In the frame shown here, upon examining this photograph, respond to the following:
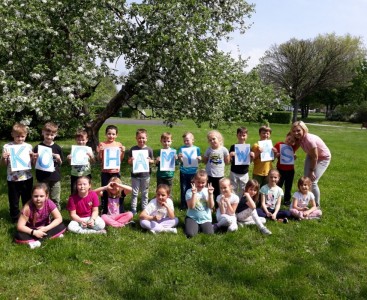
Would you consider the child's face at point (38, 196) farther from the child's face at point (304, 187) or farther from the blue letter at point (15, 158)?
the child's face at point (304, 187)

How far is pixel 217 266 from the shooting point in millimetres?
5078

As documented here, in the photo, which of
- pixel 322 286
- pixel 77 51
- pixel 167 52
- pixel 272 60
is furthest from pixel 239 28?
pixel 272 60

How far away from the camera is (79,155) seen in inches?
273

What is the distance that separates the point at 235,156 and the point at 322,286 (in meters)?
3.36

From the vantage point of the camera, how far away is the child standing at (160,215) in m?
6.29

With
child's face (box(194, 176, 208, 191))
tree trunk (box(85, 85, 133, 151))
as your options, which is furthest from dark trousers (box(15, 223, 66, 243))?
tree trunk (box(85, 85, 133, 151))

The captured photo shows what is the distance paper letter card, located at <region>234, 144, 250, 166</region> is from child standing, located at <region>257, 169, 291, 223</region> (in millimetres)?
Answer: 580

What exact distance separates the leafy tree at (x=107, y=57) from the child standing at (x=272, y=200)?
356 cm

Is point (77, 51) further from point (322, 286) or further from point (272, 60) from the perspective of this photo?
point (272, 60)

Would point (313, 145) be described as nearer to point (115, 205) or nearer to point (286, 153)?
point (286, 153)

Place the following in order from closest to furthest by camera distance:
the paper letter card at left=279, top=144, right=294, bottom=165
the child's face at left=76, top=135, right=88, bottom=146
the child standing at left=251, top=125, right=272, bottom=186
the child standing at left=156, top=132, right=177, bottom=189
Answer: the child's face at left=76, top=135, right=88, bottom=146 < the child standing at left=156, top=132, right=177, bottom=189 < the child standing at left=251, top=125, right=272, bottom=186 < the paper letter card at left=279, top=144, right=294, bottom=165

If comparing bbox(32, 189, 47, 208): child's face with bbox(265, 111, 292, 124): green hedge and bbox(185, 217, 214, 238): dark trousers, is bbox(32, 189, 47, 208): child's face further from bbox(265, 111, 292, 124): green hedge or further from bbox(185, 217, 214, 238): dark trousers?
bbox(265, 111, 292, 124): green hedge

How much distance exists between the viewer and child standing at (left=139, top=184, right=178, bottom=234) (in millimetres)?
6285

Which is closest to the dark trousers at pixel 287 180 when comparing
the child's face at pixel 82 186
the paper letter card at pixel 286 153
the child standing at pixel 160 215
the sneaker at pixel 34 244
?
the paper letter card at pixel 286 153
